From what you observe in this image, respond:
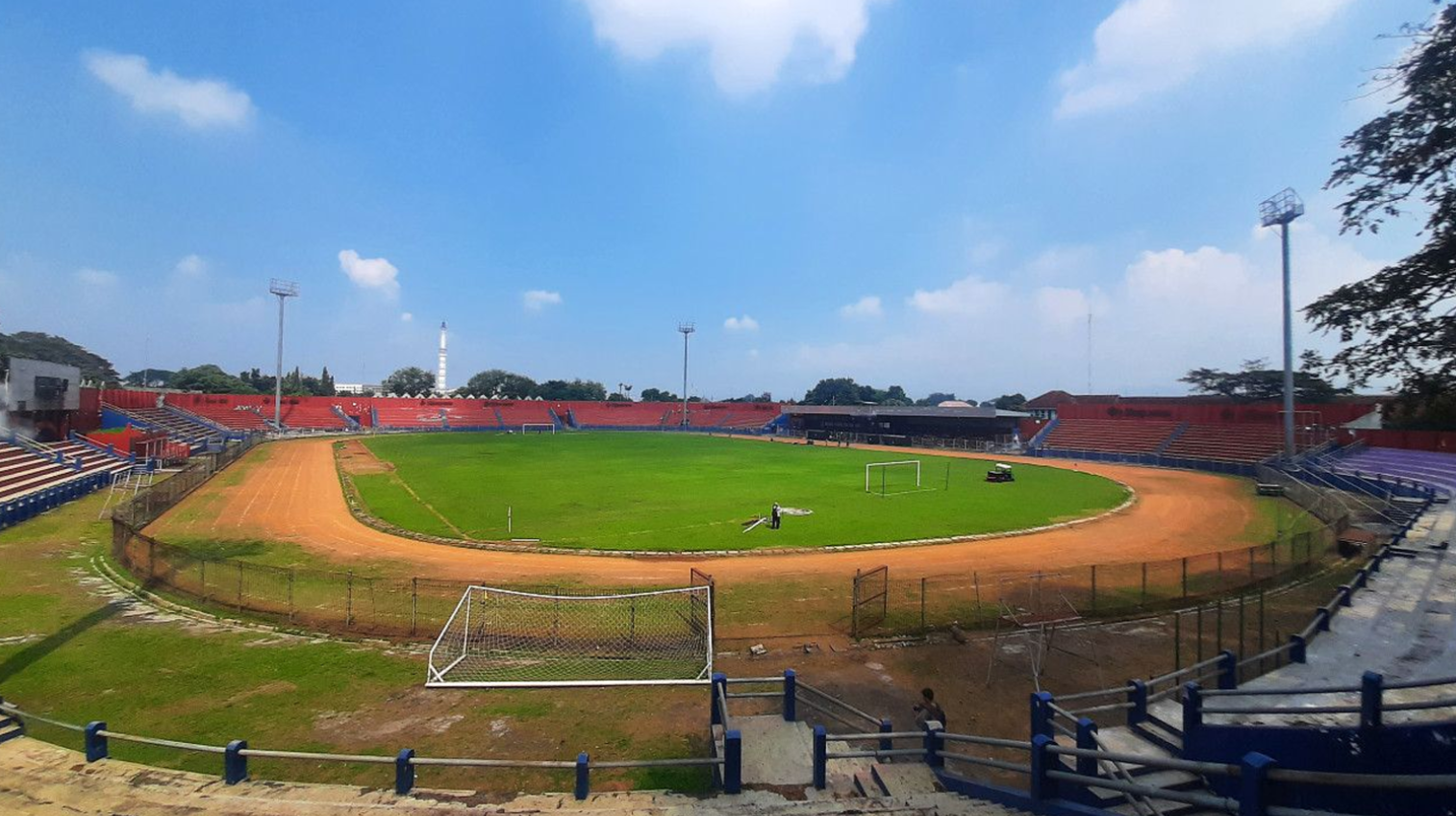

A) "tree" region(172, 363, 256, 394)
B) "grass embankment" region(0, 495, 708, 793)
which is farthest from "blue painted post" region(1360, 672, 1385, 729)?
"tree" region(172, 363, 256, 394)

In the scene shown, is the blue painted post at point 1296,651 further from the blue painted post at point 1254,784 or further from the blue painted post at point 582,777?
the blue painted post at point 582,777

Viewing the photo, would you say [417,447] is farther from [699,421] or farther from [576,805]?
[576,805]

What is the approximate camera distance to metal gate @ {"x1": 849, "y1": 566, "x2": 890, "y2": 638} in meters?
14.1

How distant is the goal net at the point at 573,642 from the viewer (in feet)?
36.9

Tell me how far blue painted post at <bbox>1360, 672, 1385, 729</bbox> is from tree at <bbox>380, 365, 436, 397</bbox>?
168m

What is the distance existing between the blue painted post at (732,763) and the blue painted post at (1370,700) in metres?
6.14

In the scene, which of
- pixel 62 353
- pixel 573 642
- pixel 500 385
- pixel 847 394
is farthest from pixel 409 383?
pixel 573 642

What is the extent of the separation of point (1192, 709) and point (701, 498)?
2697cm

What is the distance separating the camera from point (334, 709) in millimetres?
10359

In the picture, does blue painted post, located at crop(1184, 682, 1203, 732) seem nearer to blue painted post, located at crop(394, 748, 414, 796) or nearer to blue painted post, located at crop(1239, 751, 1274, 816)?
blue painted post, located at crop(1239, 751, 1274, 816)

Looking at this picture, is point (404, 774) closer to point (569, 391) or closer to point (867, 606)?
point (867, 606)

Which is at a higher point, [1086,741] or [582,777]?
[1086,741]

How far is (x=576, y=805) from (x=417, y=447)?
62.7m

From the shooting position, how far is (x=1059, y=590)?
16.6 m
